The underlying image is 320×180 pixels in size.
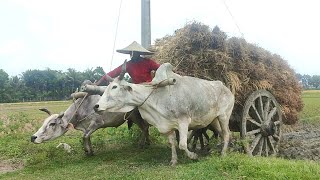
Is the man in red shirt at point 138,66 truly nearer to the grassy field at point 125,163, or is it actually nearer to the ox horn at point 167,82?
the ox horn at point 167,82

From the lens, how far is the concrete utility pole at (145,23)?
10.5m

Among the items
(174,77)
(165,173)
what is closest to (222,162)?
(165,173)

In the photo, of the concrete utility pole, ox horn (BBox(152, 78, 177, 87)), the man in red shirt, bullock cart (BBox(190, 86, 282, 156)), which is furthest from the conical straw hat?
bullock cart (BBox(190, 86, 282, 156))

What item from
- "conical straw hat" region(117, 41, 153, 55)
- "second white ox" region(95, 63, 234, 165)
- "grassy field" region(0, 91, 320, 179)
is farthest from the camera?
"conical straw hat" region(117, 41, 153, 55)

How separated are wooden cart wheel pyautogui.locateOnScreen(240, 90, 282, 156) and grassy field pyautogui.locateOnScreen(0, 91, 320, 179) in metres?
1.37

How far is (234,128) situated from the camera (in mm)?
9953

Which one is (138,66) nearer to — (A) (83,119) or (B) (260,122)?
(A) (83,119)

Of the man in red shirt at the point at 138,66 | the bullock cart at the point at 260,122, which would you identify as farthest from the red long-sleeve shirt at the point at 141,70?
the bullock cart at the point at 260,122

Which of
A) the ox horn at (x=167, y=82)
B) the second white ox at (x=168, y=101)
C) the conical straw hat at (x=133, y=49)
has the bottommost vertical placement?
the second white ox at (x=168, y=101)

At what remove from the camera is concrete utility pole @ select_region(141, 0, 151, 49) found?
10.5 metres

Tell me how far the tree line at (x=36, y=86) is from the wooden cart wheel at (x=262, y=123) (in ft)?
170

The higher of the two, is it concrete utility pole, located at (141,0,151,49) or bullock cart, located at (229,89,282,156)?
concrete utility pole, located at (141,0,151,49)

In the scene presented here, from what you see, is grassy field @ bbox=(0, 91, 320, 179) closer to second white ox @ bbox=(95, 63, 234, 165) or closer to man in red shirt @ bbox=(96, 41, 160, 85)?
second white ox @ bbox=(95, 63, 234, 165)

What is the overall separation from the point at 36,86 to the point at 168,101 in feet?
217
